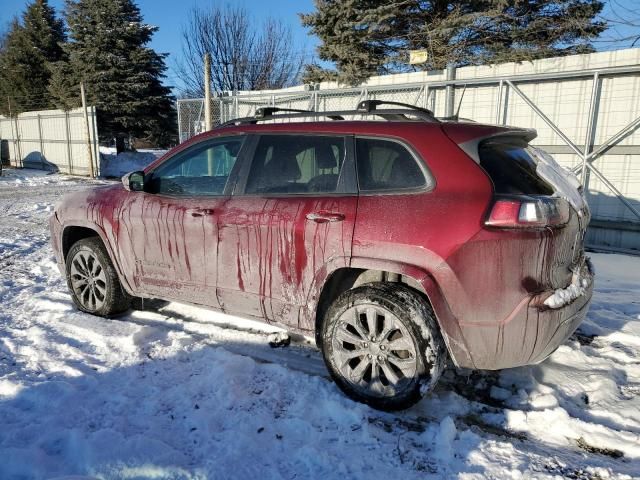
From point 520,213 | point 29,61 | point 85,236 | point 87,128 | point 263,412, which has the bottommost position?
point 263,412

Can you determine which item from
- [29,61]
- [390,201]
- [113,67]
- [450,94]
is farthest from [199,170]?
[29,61]

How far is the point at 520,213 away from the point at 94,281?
3.66 metres

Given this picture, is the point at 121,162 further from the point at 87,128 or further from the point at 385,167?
the point at 385,167

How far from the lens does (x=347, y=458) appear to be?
2.46 m

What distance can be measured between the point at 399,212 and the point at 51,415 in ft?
7.57

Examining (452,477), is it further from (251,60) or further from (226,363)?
(251,60)

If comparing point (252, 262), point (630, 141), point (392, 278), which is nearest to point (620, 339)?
point (392, 278)

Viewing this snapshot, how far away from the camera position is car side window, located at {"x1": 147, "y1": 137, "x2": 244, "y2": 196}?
3684mm

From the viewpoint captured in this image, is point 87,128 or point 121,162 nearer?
point 87,128

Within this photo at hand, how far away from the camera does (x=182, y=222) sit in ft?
12.1

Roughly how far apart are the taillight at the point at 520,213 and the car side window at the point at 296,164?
3.30 feet

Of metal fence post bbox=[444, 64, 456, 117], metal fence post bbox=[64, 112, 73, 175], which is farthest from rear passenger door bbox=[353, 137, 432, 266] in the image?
metal fence post bbox=[64, 112, 73, 175]

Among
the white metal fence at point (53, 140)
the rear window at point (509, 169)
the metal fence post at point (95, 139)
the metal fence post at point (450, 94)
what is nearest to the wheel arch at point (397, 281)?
the rear window at point (509, 169)

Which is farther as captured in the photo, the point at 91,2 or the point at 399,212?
the point at 91,2
